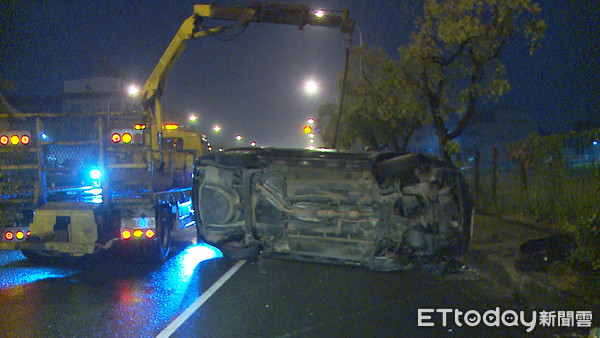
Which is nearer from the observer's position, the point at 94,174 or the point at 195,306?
the point at 195,306

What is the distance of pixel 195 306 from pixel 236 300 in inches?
21.8

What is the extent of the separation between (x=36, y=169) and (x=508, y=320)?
7.72 metres

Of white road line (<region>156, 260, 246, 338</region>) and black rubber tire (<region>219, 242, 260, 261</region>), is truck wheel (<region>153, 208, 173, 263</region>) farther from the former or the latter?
black rubber tire (<region>219, 242, 260, 261</region>)

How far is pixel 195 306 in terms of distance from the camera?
6.41 m

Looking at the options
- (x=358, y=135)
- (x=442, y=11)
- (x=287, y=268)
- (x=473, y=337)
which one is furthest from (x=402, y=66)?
(x=358, y=135)

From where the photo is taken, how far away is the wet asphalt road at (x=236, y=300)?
561 centimetres

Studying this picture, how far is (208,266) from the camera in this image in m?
8.93

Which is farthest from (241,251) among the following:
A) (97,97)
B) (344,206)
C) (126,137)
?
(97,97)

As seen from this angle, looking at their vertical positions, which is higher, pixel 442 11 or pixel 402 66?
pixel 442 11

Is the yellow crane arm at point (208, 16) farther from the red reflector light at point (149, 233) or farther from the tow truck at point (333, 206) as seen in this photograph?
the tow truck at point (333, 206)

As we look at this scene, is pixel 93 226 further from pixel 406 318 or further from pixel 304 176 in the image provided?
pixel 406 318

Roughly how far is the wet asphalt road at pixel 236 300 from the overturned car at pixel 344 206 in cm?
63

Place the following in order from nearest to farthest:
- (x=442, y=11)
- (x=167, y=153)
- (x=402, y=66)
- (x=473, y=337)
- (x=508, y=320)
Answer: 1. (x=473, y=337)
2. (x=508, y=320)
3. (x=167, y=153)
4. (x=442, y=11)
5. (x=402, y=66)

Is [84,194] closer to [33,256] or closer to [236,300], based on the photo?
[33,256]
